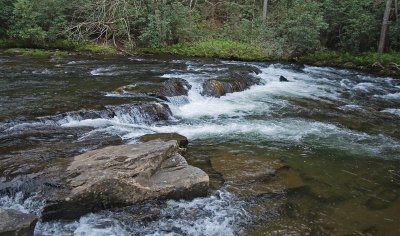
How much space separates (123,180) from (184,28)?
64.8ft

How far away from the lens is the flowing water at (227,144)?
5.93 metres

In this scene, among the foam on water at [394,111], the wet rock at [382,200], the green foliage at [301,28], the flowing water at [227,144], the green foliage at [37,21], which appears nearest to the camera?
the flowing water at [227,144]

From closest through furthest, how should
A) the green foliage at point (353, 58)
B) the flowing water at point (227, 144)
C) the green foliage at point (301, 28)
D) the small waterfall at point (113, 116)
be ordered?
the flowing water at point (227, 144) < the small waterfall at point (113, 116) < the green foliage at point (353, 58) < the green foliage at point (301, 28)

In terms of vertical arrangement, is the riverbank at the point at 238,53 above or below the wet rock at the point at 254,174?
above

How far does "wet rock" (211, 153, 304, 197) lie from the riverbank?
15.7 meters

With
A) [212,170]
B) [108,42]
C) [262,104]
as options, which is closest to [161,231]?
[212,170]

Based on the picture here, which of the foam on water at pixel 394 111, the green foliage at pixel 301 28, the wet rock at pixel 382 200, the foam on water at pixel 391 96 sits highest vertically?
the green foliage at pixel 301 28

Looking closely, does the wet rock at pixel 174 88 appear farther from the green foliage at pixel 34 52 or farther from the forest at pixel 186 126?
the green foliage at pixel 34 52

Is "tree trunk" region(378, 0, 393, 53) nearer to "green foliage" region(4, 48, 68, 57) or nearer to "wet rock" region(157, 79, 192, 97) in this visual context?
"wet rock" region(157, 79, 192, 97)

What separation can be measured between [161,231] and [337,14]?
24069 millimetres

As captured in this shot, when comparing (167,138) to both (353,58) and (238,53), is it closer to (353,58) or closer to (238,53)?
(238,53)

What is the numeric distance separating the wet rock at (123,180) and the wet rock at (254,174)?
31.2 inches

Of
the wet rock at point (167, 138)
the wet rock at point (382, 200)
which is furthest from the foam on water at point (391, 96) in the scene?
the wet rock at point (167, 138)

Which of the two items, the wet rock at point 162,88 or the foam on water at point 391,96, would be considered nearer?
the wet rock at point 162,88
